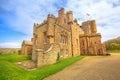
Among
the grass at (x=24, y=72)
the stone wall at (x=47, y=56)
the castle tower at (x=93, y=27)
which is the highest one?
the castle tower at (x=93, y=27)

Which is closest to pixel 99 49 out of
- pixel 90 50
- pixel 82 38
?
pixel 90 50

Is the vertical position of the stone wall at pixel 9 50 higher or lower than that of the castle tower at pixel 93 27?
lower

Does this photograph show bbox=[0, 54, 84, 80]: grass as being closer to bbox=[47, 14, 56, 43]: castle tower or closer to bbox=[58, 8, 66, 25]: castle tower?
bbox=[47, 14, 56, 43]: castle tower

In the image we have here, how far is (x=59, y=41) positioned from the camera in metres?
20.9

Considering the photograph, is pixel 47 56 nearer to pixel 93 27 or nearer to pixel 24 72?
pixel 24 72

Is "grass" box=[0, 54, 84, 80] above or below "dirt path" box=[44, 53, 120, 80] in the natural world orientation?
below

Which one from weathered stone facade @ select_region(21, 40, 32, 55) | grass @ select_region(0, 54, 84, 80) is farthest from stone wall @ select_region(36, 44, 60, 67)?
weathered stone facade @ select_region(21, 40, 32, 55)

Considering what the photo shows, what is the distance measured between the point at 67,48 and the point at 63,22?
11.0 meters

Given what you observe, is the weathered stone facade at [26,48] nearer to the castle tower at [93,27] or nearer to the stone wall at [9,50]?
the stone wall at [9,50]

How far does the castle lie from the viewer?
54.7 ft

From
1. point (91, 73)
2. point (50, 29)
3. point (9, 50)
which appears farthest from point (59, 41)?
point (9, 50)

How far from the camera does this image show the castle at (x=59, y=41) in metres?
16.7

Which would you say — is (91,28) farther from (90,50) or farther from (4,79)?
(4,79)

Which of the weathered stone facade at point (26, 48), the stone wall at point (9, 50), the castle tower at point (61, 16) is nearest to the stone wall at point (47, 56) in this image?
the castle tower at point (61, 16)
